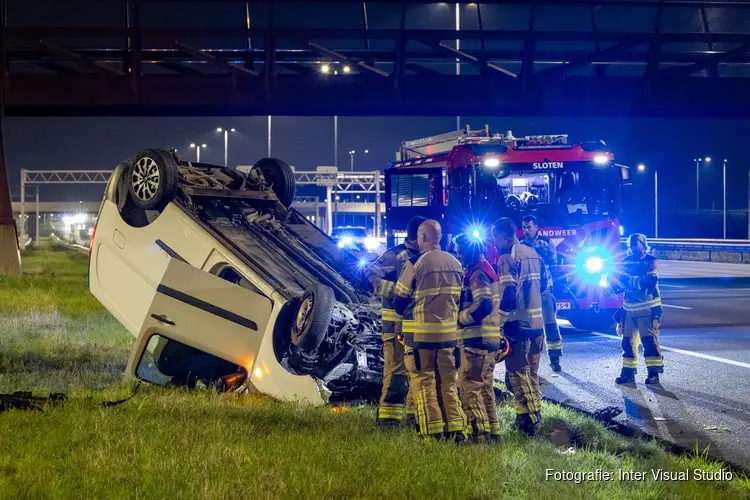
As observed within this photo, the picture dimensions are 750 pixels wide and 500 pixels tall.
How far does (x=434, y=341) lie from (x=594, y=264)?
6.65 metres

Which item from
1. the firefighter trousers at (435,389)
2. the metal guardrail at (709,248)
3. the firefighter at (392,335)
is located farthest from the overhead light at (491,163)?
the metal guardrail at (709,248)

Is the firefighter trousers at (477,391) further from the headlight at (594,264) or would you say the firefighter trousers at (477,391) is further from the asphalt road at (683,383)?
the headlight at (594,264)

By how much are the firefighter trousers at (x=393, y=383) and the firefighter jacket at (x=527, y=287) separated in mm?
1043

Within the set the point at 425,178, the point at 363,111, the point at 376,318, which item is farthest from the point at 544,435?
the point at 363,111

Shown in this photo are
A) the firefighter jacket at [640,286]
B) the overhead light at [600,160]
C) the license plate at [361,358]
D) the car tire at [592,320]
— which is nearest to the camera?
the license plate at [361,358]

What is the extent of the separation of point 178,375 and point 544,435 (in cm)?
336

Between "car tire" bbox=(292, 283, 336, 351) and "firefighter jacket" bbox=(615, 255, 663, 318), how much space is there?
3754mm

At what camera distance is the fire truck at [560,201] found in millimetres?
11805

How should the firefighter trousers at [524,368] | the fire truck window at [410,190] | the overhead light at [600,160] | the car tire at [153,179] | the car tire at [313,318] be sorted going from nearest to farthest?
the firefighter trousers at [524,368] → the car tire at [313,318] → the car tire at [153,179] → the overhead light at [600,160] → the fire truck window at [410,190]

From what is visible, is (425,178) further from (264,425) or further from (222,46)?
(264,425)

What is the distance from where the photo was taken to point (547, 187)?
12.4m

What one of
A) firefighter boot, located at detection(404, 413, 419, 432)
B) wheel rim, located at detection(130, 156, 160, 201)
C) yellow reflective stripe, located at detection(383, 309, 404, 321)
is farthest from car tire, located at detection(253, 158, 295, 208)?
firefighter boot, located at detection(404, 413, 419, 432)

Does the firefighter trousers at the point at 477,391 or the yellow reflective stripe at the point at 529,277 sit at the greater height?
the yellow reflective stripe at the point at 529,277

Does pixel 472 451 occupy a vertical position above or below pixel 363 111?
below
